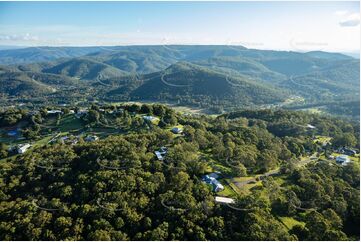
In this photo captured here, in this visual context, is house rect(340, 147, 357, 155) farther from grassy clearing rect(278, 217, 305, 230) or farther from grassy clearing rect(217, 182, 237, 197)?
grassy clearing rect(217, 182, 237, 197)

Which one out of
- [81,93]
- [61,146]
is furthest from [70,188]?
[81,93]

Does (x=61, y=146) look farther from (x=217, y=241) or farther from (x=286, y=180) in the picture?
(x=286, y=180)

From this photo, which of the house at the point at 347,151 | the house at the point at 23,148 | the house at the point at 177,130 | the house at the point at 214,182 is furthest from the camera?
the house at the point at 347,151

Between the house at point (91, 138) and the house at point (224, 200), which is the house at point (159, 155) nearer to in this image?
the house at point (224, 200)

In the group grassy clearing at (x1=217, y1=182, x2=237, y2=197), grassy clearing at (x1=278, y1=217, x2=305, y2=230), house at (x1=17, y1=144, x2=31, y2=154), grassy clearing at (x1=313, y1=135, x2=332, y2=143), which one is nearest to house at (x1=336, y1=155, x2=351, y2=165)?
grassy clearing at (x1=313, y1=135, x2=332, y2=143)

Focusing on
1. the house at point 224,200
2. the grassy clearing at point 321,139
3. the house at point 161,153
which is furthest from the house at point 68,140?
the grassy clearing at point 321,139

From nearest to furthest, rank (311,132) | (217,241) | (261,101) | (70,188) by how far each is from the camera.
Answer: (217,241)
(70,188)
(311,132)
(261,101)
